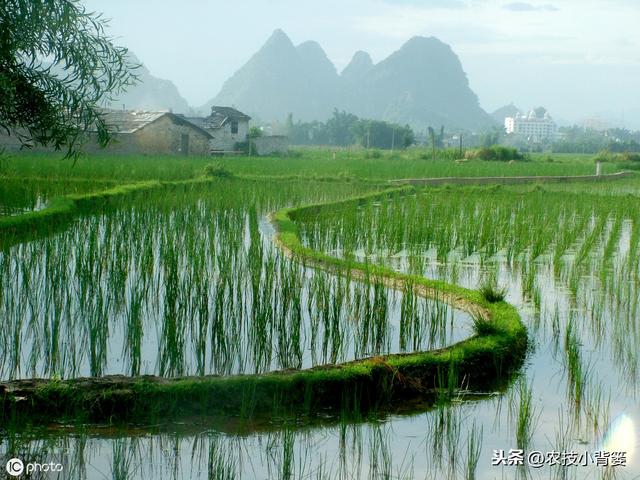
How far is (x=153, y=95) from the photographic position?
13788 centimetres

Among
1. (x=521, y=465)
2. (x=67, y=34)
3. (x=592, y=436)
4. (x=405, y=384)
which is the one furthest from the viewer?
(x=67, y=34)

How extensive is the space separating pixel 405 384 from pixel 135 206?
760cm

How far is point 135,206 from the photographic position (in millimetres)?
11453

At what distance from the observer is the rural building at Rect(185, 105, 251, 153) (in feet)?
107

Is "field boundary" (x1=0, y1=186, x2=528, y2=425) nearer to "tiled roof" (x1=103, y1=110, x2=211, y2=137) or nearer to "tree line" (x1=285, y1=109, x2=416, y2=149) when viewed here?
"tiled roof" (x1=103, y1=110, x2=211, y2=137)

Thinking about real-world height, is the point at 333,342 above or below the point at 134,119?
below

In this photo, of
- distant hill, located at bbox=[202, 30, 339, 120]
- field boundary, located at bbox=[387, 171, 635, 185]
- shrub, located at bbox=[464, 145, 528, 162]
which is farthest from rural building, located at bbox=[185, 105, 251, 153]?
distant hill, located at bbox=[202, 30, 339, 120]

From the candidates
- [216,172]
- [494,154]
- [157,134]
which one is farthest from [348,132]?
[216,172]

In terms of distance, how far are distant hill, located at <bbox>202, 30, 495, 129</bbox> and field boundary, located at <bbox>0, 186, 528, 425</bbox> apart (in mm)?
119706

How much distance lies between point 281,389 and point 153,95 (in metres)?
138

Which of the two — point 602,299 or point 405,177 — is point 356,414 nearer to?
point 602,299

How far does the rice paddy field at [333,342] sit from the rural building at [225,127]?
72.7ft

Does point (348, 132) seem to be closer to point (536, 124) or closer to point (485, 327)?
point (485, 327)

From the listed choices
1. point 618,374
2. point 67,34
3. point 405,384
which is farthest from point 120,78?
point 618,374
